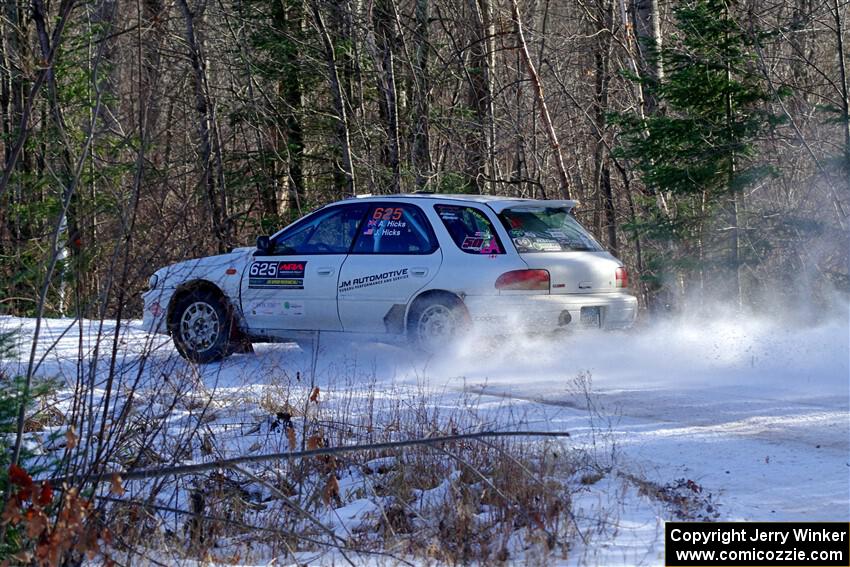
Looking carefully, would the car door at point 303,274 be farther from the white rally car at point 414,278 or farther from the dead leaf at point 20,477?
the dead leaf at point 20,477

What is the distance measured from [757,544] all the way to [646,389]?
13.5ft

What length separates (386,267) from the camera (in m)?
10.5

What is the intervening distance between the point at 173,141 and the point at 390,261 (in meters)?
15.0

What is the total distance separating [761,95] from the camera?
13.7m

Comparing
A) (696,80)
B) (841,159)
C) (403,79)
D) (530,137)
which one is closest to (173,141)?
(403,79)

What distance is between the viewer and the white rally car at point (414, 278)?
394 inches

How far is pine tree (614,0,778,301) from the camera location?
1353 centimetres

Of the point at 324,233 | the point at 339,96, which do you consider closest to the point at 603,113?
the point at 339,96

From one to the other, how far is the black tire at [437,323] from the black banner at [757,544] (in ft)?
16.2

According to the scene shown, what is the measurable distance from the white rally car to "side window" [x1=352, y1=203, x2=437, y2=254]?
0.5 inches

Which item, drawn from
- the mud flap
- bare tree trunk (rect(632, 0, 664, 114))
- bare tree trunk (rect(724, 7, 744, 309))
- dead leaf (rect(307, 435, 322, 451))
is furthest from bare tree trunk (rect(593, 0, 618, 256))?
dead leaf (rect(307, 435, 322, 451))

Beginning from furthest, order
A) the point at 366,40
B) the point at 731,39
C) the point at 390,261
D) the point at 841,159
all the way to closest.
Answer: the point at 366,40 → the point at 731,39 → the point at 841,159 → the point at 390,261

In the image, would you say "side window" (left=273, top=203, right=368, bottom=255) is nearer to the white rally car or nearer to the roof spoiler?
the white rally car

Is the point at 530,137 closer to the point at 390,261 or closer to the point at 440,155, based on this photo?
the point at 440,155
